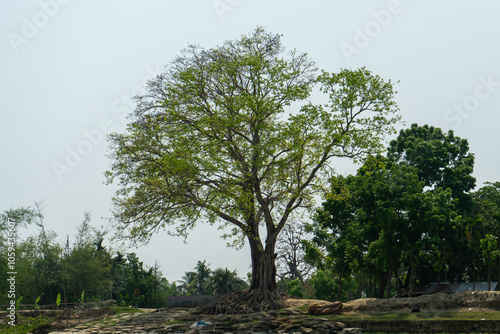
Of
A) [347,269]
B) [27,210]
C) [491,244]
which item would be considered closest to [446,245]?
[491,244]

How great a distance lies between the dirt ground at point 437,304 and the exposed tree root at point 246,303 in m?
4.27

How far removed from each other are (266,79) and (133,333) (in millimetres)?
14400

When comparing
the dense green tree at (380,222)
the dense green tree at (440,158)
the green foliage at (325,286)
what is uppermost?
the dense green tree at (440,158)

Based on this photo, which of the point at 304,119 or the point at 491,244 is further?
the point at 491,244

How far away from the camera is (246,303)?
2634 centimetres

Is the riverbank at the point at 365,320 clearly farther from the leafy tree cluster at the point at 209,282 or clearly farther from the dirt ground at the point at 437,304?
the leafy tree cluster at the point at 209,282

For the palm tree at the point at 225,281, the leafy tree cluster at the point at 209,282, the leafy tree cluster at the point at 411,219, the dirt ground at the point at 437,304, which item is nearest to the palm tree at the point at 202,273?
the leafy tree cluster at the point at 209,282

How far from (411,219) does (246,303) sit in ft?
33.2

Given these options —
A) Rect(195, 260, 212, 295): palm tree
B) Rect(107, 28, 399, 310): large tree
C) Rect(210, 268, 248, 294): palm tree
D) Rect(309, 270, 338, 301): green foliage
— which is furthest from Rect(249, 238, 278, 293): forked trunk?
Rect(195, 260, 212, 295): palm tree

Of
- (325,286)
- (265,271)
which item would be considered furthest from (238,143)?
(325,286)

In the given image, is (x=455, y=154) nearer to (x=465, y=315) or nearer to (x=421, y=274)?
(x=421, y=274)

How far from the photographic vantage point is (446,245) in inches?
1293

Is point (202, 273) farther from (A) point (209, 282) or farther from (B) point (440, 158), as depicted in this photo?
(B) point (440, 158)

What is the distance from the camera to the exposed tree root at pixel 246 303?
2558 cm
